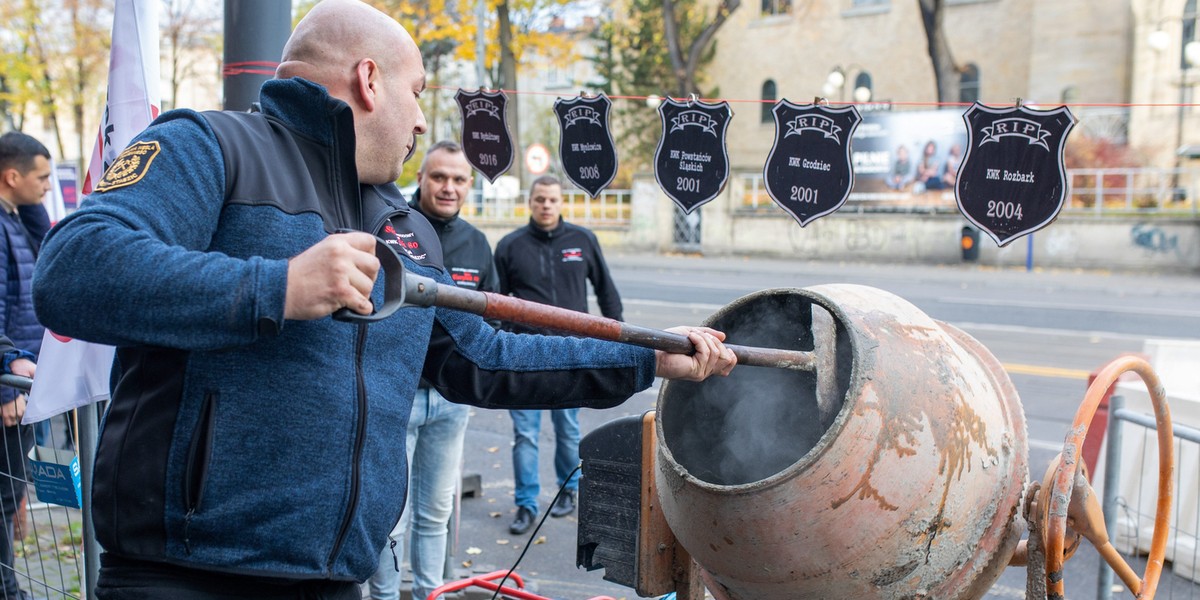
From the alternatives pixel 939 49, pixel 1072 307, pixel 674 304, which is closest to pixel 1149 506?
pixel 674 304

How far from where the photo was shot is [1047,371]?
400 inches

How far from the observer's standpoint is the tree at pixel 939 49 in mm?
21312

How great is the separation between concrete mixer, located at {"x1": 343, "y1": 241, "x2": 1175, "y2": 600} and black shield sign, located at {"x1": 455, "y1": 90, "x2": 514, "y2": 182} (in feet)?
12.1

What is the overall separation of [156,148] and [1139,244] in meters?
22.8

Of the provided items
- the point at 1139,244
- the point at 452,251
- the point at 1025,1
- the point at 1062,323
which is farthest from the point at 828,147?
the point at 1025,1

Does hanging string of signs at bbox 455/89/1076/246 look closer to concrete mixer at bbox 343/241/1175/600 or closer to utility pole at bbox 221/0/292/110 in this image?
concrete mixer at bbox 343/241/1175/600

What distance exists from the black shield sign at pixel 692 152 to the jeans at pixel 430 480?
78.1 inches

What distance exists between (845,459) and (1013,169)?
2948 mm

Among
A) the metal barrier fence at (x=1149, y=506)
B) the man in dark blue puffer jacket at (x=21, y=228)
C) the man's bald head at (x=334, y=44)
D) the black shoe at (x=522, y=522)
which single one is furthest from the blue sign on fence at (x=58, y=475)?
the metal barrier fence at (x=1149, y=506)

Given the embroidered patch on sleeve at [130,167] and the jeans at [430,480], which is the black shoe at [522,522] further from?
the embroidered patch on sleeve at [130,167]

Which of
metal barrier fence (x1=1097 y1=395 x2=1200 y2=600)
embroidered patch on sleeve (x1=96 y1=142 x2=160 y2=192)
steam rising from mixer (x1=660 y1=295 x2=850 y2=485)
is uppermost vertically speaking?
embroidered patch on sleeve (x1=96 y1=142 x2=160 y2=192)

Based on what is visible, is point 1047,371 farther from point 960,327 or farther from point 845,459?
point 845,459

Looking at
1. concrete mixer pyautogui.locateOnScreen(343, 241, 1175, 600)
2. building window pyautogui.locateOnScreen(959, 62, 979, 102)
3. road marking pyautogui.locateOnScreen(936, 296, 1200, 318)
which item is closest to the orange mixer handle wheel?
concrete mixer pyautogui.locateOnScreen(343, 241, 1175, 600)

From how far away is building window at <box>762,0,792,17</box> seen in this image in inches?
1367
